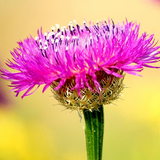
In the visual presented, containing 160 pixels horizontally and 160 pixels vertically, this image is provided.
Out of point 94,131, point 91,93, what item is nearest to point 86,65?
point 91,93

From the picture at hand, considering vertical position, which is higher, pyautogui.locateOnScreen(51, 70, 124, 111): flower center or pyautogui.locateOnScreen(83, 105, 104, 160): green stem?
pyautogui.locateOnScreen(51, 70, 124, 111): flower center

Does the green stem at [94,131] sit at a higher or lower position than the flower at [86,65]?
lower

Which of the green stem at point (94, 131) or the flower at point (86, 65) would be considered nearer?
the flower at point (86, 65)

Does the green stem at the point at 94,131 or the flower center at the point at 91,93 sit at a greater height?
the flower center at the point at 91,93

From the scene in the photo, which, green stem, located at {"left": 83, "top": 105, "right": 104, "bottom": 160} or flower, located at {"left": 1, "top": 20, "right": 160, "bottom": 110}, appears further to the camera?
green stem, located at {"left": 83, "top": 105, "right": 104, "bottom": 160}

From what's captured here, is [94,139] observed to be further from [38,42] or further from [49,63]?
[38,42]
